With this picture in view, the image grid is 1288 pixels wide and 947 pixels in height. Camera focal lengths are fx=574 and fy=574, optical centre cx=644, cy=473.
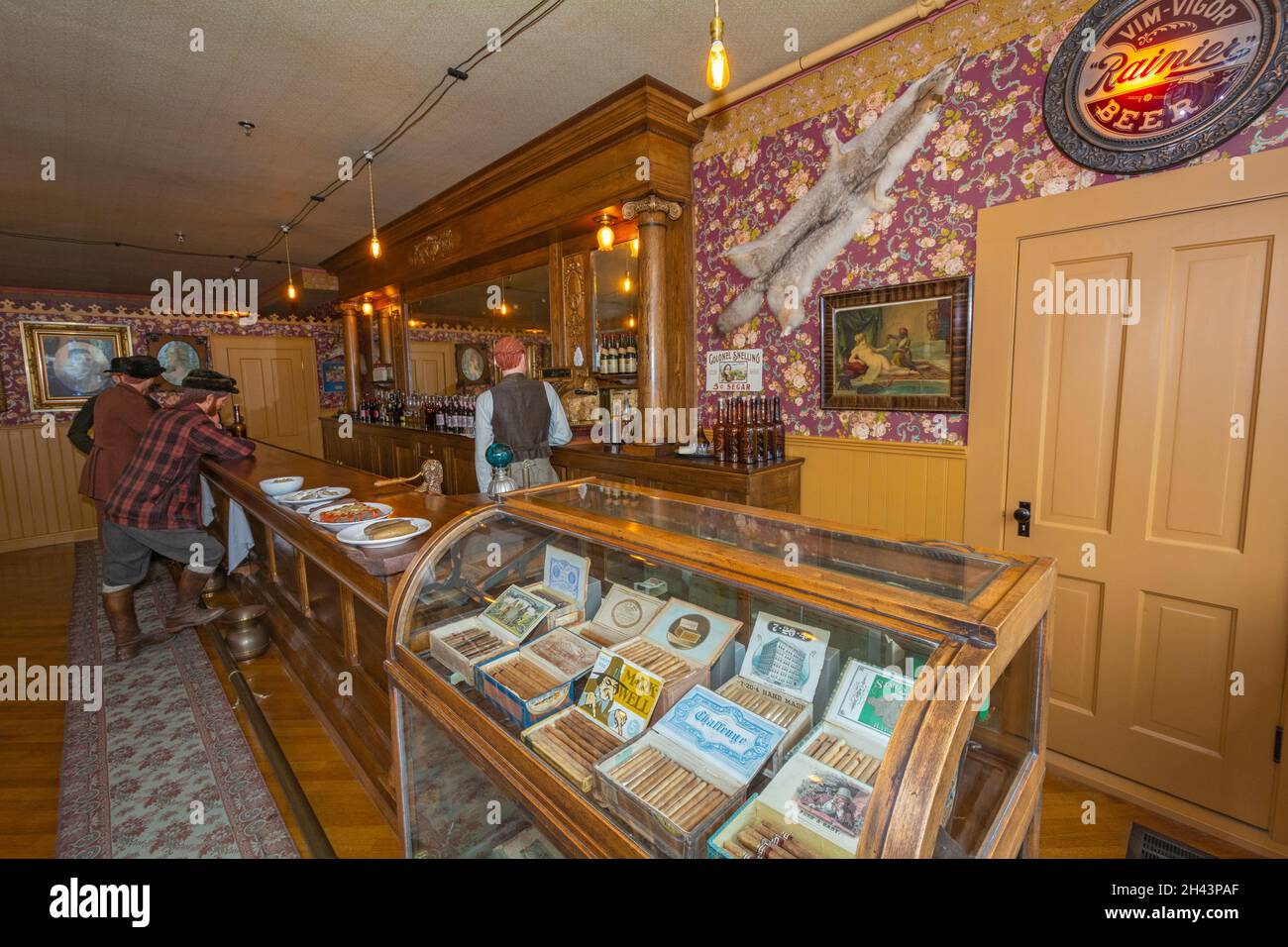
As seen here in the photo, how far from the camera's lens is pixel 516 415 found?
3643 millimetres

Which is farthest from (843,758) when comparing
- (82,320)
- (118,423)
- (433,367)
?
(82,320)

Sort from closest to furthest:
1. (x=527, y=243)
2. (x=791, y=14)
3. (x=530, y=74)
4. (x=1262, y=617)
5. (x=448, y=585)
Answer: (x=448, y=585), (x=1262, y=617), (x=791, y=14), (x=530, y=74), (x=527, y=243)

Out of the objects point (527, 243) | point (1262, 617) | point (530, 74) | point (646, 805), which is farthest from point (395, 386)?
point (1262, 617)

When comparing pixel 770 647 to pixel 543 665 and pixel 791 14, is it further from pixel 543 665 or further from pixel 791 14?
pixel 791 14

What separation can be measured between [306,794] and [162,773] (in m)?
0.78

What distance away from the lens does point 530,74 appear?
320 cm

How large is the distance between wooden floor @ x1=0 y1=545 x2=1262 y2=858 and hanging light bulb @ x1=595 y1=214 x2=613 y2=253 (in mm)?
3303

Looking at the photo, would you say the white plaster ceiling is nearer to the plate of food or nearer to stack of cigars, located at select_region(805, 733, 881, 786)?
the plate of food

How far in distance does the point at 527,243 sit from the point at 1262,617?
15.5 feet

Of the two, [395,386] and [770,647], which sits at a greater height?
[395,386]

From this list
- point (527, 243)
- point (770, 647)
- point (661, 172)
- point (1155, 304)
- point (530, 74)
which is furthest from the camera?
point (527, 243)

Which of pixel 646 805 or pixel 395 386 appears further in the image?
pixel 395 386

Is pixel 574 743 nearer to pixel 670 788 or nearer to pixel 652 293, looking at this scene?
pixel 670 788

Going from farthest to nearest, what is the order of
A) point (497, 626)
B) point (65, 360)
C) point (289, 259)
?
1. point (65, 360)
2. point (289, 259)
3. point (497, 626)
